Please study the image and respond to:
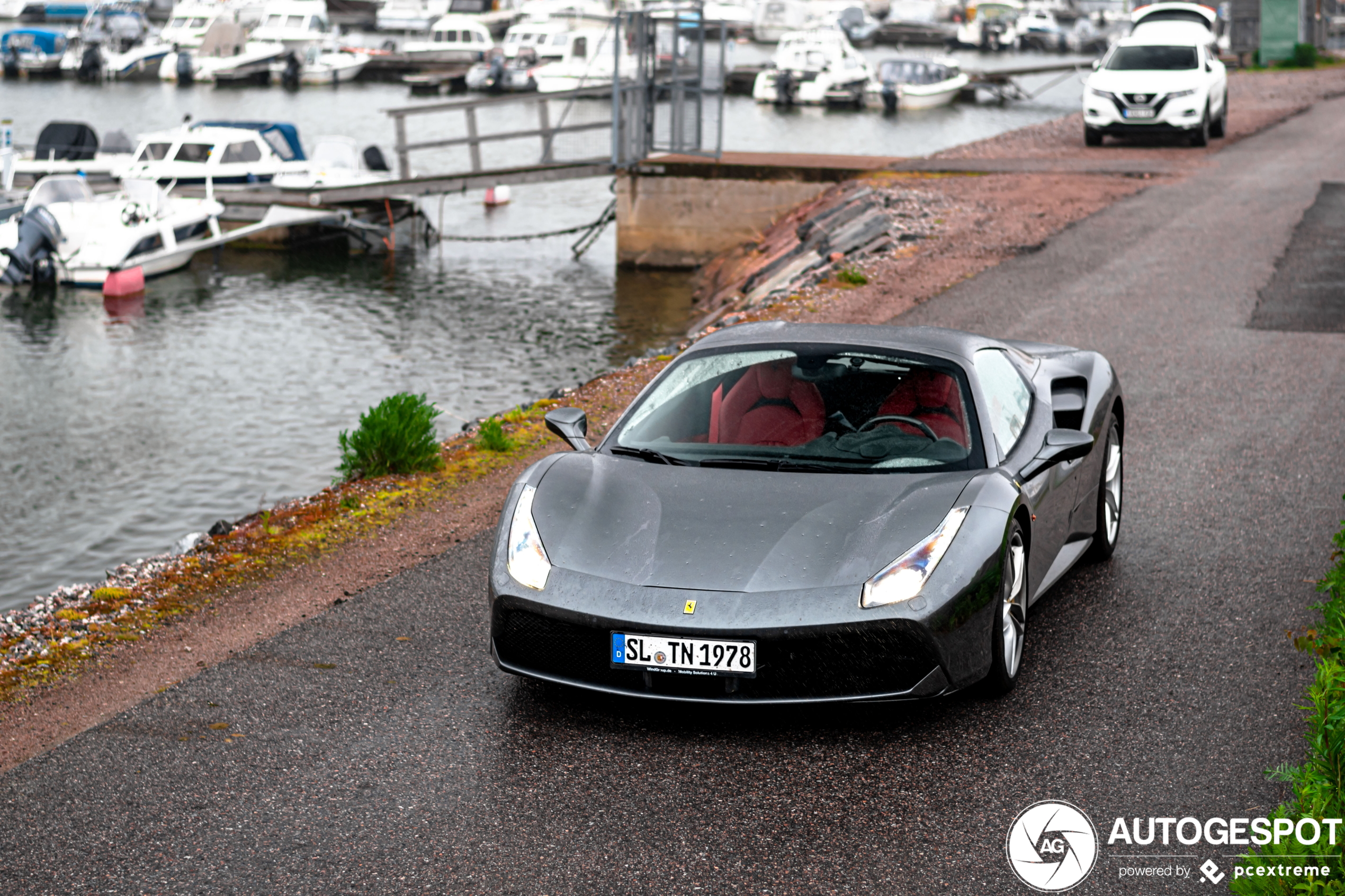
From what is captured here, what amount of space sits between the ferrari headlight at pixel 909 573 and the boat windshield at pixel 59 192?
26.2 m

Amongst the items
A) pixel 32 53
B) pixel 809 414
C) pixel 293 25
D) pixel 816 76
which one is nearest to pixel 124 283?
pixel 809 414

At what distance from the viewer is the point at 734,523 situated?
5215 mm

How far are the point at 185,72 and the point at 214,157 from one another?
53.6 m

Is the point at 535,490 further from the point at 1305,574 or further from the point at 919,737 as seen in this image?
the point at 1305,574

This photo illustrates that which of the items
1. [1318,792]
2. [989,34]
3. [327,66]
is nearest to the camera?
[1318,792]

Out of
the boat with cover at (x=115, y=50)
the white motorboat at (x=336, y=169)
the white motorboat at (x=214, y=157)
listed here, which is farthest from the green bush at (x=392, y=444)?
the boat with cover at (x=115, y=50)

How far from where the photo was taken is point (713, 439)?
19.5 ft

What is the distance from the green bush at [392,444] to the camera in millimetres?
9531

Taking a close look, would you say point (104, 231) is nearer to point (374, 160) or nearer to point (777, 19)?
point (374, 160)

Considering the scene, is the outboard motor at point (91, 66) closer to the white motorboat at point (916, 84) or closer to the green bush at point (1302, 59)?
the white motorboat at point (916, 84)

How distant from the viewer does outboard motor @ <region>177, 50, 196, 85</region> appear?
263 ft

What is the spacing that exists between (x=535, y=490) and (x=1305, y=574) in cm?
379

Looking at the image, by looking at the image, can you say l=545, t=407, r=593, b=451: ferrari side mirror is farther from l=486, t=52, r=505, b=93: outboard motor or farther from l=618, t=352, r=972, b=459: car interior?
l=486, t=52, r=505, b=93: outboard motor

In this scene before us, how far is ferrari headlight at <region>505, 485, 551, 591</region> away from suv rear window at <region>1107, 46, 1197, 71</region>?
2621cm
